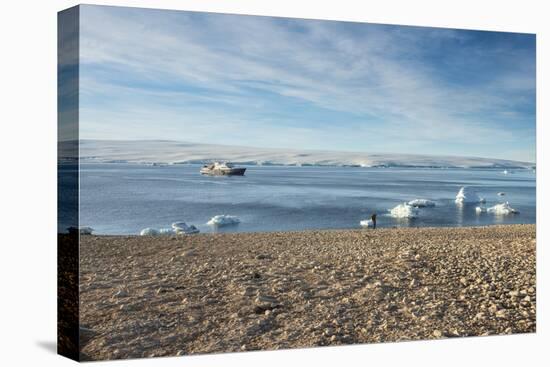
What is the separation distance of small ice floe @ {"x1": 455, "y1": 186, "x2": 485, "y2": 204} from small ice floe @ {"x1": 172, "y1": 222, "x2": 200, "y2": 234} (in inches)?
125

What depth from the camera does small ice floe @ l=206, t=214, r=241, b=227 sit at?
21.4 feet

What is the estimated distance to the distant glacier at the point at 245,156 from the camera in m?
6.05

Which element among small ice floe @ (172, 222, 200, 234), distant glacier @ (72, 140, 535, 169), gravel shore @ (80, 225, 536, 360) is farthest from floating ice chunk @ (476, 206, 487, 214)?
small ice floe @ (172, 222, 200, 234)

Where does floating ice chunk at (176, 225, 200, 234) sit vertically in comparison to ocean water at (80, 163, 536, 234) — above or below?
below

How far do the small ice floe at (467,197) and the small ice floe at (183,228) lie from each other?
318 centimetres

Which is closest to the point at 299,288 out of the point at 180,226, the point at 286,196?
the point at 286,196

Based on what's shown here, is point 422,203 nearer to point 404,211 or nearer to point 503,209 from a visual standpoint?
point 404,211

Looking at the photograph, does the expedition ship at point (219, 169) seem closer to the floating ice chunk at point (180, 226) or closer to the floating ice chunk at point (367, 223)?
the floating ice chunk at point (180, 226)

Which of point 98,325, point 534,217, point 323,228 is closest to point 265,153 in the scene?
point 323,228

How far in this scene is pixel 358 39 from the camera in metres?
7.04

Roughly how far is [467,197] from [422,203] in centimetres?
63

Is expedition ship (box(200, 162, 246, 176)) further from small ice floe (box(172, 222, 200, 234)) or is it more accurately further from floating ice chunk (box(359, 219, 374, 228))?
floating ice chunk (box(359, 219, 374, 228))

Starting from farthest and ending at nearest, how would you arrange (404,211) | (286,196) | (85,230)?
(404,211)
(286,196)
(85,230)

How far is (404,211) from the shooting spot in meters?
7.21
